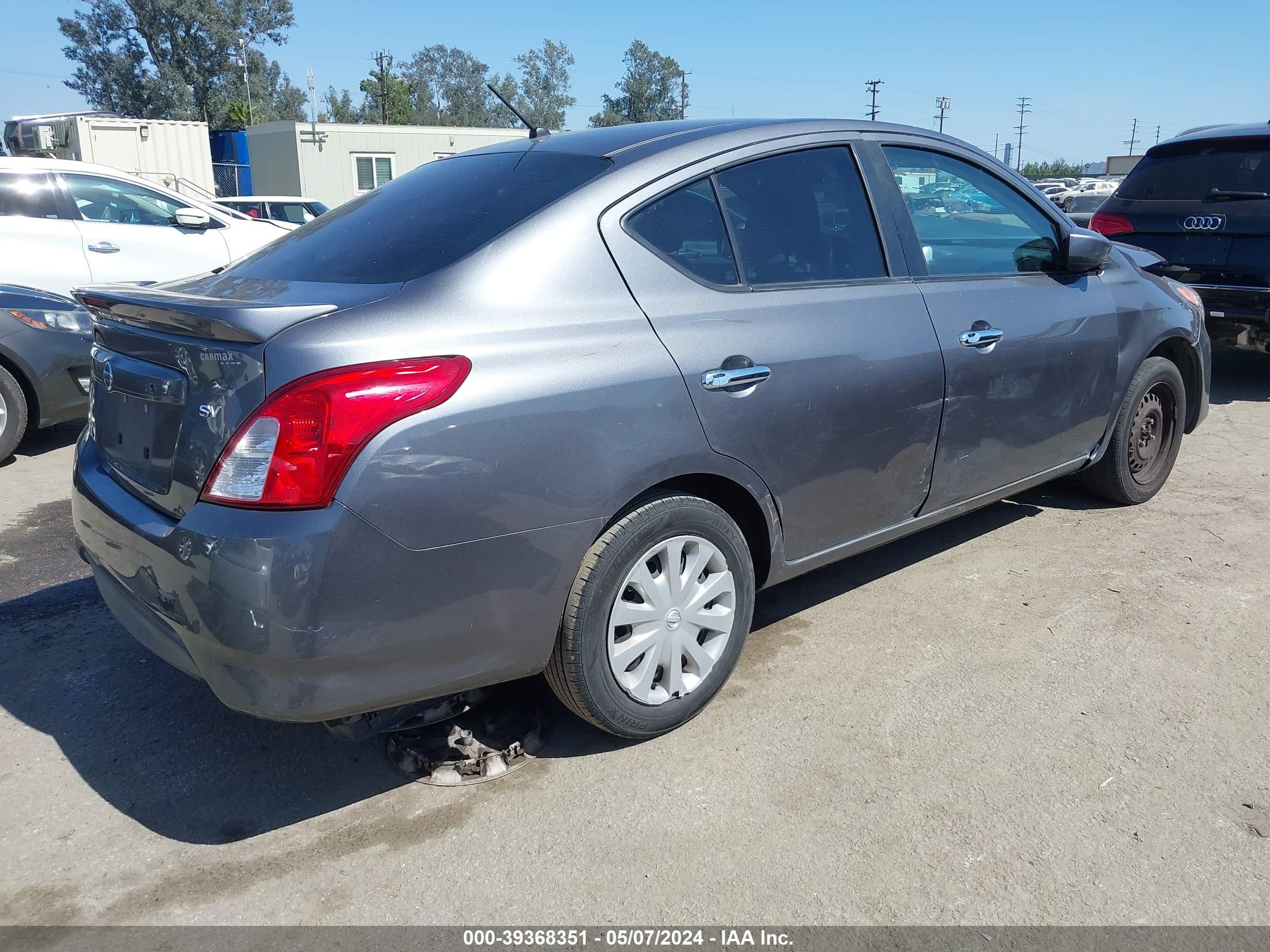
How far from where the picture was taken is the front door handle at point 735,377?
281 centimetres

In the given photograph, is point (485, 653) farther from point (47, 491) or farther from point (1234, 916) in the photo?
point (47, 491)

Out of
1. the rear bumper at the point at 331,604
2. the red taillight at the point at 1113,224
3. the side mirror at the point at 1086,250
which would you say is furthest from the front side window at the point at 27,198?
the red taillight at the point at 1113,224

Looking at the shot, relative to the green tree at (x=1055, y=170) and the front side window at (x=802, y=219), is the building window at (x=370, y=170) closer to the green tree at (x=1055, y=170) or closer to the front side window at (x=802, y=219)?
the front side window at (x=802, y=219)

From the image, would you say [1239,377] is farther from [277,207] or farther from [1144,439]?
[277,207]

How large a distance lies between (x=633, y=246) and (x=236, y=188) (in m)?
31.2

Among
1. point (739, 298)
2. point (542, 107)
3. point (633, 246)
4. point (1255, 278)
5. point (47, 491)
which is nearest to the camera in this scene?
point (633, 246)

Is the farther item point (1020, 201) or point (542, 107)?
point (542, 107)

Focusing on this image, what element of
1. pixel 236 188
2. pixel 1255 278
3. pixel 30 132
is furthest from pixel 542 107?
pixel 1255 278

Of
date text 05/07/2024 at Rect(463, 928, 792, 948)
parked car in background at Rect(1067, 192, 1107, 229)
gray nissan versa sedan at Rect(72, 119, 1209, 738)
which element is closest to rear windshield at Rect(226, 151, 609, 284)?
gray nissan versa sedan at Rect(72, 119, 1209, 738)

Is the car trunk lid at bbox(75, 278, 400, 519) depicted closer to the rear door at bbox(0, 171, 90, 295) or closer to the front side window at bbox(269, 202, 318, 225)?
the rear door at bbox(0, 171, 90, 295)

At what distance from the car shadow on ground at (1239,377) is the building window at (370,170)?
25255 mm

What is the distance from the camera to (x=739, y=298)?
9.75 feet

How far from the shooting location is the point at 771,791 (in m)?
2.73

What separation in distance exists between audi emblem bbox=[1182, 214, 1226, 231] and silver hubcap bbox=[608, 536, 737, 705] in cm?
580
